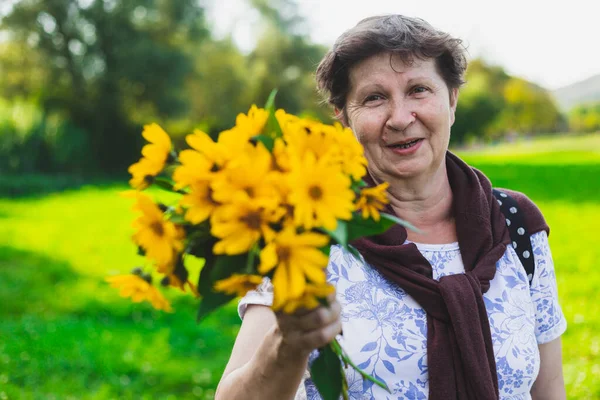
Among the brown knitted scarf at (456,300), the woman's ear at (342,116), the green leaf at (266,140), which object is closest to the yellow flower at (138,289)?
the green leaf at (266,140)

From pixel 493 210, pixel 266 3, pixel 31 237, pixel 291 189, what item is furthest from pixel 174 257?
pixel 266 3

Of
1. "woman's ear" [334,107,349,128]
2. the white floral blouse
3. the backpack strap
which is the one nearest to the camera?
the white floral blouse

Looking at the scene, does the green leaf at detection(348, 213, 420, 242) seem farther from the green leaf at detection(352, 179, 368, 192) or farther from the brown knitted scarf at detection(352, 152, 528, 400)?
the brown knitted scarf at detection(352, 152, 528, 400)

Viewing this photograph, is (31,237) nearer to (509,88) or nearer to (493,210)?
(493,210)

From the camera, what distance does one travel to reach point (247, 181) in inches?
36.8

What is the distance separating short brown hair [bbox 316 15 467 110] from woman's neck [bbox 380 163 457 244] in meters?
0.35

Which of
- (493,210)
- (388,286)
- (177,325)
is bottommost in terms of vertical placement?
(177,325)

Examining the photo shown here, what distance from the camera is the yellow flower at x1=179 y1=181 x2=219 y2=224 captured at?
0.99 m

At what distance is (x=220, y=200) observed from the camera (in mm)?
939

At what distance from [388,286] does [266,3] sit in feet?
129

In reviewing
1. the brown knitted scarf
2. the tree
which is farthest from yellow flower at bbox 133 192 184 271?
the tree

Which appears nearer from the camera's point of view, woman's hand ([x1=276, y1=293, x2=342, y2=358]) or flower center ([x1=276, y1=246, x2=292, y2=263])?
flower center ([x1=276, y1=246, x2=292, y2=263])

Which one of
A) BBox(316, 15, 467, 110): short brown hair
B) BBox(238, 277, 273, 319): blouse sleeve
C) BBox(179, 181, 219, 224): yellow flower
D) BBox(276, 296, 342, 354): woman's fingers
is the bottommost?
BBox(238, 277, 273, 319): blouse sleeve

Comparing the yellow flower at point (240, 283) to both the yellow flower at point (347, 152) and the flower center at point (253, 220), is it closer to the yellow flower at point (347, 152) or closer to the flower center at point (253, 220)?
the flower center at point (253, 220)
